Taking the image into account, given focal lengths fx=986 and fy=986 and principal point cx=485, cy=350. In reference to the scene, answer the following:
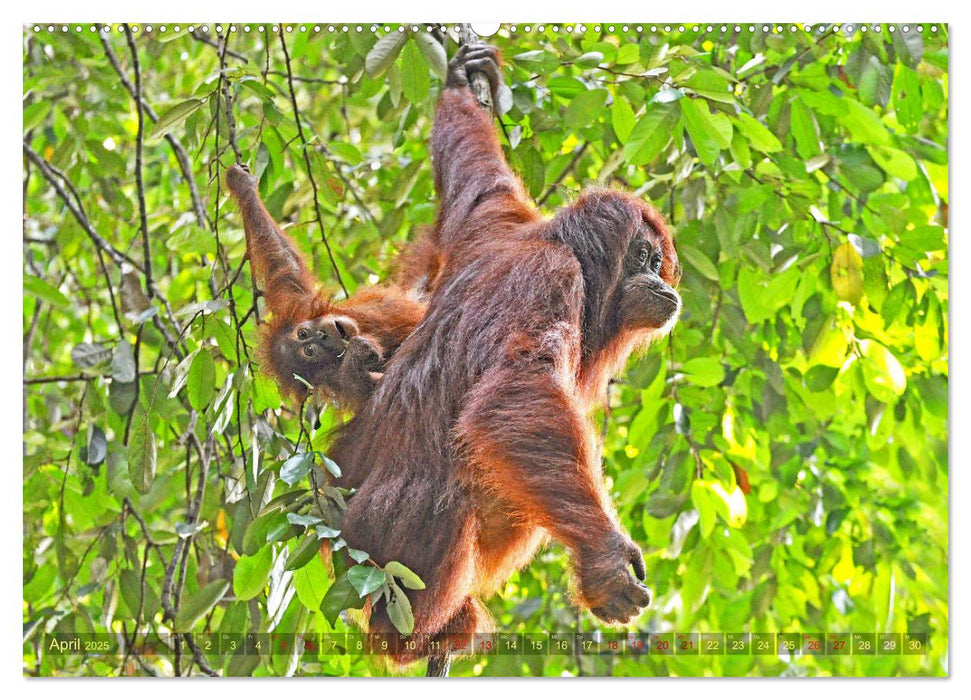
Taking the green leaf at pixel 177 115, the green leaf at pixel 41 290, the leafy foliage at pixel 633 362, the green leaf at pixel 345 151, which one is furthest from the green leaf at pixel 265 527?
the green leaf at pixel 345 151

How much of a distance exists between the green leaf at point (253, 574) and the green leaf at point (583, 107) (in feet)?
4.90

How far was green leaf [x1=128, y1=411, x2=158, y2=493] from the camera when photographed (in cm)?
283

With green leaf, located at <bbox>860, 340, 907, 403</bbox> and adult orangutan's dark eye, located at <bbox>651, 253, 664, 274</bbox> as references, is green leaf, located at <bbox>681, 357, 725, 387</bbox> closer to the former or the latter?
green leaf, located at <bbox>860, 340, 907, 403</bbox>

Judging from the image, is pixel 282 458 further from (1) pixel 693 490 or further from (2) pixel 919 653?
(2) pixel 919 653

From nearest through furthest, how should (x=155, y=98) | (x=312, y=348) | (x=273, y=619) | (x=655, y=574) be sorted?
(x=273, y=619), (x=312, y=348), (x=655, y=574), (x=155, y=98)

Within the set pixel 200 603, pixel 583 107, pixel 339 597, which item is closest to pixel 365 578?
pixel 339 597

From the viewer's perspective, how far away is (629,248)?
2576mm

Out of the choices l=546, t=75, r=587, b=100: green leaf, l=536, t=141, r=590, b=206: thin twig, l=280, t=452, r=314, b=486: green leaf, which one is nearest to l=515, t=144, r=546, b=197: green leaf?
l=536, t=141, r=590, b=206: thin twig

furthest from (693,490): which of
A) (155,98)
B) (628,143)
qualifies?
(155,98)

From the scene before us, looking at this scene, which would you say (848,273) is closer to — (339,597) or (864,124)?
(864,124)

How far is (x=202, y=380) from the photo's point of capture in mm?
2586

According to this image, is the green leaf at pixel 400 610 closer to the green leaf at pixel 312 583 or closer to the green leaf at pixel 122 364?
the green leaf at pixel 312 583

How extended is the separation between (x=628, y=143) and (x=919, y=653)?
1617 millimetres

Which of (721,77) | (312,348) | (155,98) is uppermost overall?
(155,98)
